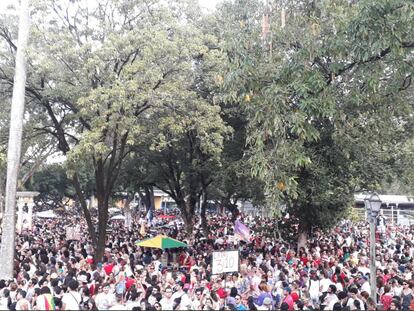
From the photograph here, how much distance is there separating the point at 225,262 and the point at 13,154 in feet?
24.1

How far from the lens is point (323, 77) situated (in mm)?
9906

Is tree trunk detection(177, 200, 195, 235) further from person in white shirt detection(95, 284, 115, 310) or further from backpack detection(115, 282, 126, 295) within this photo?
person in white shirt detection(95, 284, 115, 310)

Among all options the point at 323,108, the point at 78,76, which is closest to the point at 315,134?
the point at 323,108

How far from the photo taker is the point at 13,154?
13.8m

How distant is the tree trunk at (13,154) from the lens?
13.1 m

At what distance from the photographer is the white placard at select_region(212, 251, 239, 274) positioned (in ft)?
34.5

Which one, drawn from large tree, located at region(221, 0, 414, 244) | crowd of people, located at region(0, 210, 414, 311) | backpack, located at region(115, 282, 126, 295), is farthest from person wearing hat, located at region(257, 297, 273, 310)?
backpack, located at region(115, 282, 126, 295)

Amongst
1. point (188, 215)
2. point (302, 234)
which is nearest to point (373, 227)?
point (302, 234)

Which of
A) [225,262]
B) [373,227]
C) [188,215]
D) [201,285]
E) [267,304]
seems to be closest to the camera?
[267,304]

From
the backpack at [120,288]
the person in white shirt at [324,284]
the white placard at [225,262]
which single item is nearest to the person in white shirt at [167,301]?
the white placard at [225,262]

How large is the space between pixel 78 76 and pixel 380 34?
1101 centimetres

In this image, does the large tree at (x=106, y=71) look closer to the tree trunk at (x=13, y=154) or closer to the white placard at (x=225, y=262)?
the tree trunk at (x=13, y=154)

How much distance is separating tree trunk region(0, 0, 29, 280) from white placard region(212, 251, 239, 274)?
6.21 meters

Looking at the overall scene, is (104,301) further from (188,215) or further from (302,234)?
(188,215)
